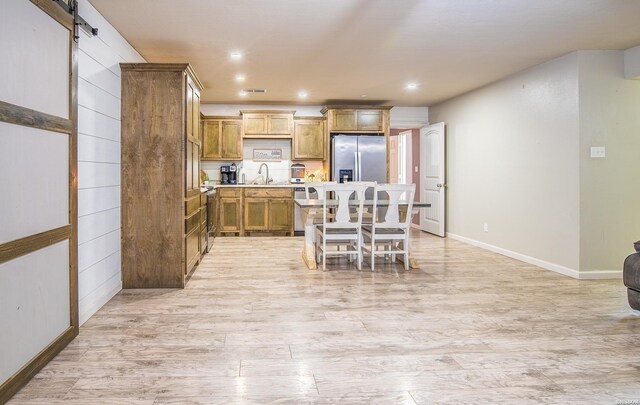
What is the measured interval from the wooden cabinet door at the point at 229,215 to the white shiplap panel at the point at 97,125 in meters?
4.09

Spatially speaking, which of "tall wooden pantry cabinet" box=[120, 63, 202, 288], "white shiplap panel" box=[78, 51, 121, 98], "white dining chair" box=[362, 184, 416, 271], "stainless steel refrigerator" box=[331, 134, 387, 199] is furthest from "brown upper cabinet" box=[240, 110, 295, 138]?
"white shiplap panel" box=[78, 51, 121, 98]

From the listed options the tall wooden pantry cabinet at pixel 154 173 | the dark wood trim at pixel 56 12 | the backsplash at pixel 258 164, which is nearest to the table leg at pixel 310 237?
the tall wooden pantry cabinet at pixel 154 173

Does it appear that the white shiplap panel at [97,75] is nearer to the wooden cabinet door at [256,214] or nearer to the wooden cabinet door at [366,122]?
the wooden cabinet door at [256,214]

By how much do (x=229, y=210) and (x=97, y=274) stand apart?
4.58m

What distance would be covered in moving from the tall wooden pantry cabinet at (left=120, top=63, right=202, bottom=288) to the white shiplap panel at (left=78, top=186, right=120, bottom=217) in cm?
16

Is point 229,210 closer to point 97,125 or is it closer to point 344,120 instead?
point 344,120

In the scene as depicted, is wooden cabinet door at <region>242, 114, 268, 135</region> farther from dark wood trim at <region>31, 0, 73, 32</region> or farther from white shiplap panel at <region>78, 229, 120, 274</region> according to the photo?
dark wood trim at <region>31, 0, 73, 32</region>

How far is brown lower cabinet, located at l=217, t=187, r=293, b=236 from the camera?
8.32 metres

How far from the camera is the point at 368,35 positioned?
4.40 m

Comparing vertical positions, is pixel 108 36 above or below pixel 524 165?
above

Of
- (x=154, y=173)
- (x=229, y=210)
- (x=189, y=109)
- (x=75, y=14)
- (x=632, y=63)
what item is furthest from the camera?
(x=229, y=210)

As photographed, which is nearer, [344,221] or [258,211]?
[344,221]

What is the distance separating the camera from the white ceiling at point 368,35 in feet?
12.1

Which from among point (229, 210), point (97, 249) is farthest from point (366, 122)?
point (97, 249)
